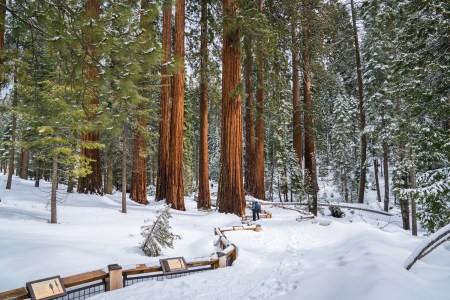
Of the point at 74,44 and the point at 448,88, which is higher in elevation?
the point at 448,88

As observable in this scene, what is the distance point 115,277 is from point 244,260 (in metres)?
3.13

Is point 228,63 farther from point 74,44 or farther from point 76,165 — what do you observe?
point 74,44

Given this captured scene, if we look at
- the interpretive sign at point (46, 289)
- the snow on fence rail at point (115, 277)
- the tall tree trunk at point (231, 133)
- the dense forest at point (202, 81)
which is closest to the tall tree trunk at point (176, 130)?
the dense forest at point (202, 81)

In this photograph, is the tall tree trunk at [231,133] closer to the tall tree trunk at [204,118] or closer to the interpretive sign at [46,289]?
Result: the tall tree trunk at [204,118]

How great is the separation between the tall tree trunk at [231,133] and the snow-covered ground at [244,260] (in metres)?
2.34

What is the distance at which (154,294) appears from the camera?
187 inches

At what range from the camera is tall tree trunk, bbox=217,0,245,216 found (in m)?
12.5

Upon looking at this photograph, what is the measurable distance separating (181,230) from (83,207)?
450 centimetres

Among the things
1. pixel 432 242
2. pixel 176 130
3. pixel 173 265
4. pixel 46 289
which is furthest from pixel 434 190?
pixel 176 130

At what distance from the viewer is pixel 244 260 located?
7148 mm

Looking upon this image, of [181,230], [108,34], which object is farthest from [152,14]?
[181,230]

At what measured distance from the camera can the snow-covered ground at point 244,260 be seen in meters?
4.44

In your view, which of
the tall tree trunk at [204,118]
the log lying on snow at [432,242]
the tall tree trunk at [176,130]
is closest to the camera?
the log lying on snow at [432,242]

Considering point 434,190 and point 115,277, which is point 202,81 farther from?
point 115,277
